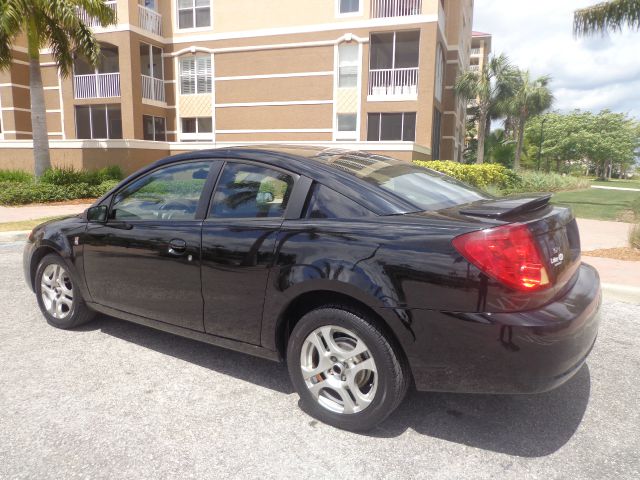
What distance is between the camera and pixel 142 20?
24.0 metres

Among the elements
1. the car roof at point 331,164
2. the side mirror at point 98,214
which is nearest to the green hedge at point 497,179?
the car roof at point 331,164

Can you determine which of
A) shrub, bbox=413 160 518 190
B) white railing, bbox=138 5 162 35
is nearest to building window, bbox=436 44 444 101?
shrub, bbox=413 160 518 190

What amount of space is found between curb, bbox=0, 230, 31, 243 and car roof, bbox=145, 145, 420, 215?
6.83 m

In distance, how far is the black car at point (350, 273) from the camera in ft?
7.88

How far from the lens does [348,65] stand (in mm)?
23062

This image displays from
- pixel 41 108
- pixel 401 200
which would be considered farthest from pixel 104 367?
pixel 41 108

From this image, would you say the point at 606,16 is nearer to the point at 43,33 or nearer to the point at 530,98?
the point at 43,33

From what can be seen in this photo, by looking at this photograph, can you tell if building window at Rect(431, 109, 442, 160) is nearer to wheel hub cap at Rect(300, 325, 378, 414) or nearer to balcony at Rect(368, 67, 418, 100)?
balcony at Rect(368, 67, 418, 100)

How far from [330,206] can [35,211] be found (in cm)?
1292

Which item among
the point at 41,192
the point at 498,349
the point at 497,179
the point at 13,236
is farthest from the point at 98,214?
the point at 497,179

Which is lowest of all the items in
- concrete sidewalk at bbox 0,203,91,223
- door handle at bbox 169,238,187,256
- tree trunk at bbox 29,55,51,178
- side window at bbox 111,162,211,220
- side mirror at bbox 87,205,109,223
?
concrete sidewalk at bbox 0,203,91,223

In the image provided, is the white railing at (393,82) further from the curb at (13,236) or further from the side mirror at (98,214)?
the side mirror at (98,214)

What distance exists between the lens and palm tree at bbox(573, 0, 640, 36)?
1527 centimetres

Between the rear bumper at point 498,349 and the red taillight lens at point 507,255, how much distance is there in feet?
0.52
